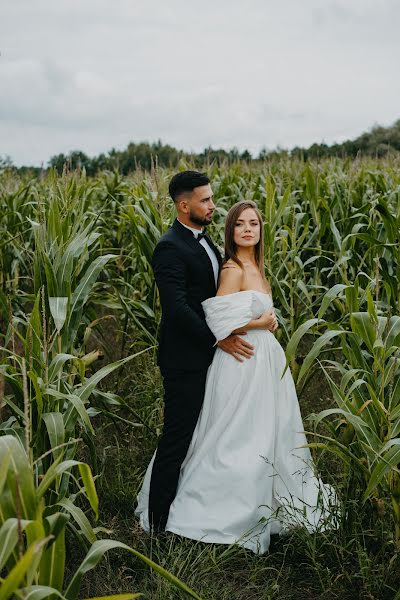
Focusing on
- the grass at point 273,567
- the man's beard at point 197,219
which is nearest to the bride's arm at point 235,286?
the man's beard at point 197,219

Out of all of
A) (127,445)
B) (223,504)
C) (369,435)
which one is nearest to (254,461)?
(223,504)

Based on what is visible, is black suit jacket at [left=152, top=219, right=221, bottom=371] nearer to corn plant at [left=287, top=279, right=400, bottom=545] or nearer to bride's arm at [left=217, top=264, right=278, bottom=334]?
bride's arm at [left=217, top=264, right=278, bottom=334]

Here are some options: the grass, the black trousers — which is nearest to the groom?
the black trousers

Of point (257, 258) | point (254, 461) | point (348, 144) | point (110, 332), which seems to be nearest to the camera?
point (254, 461)

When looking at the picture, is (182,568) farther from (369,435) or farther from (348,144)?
(348,144)

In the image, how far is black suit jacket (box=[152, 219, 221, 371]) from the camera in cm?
322

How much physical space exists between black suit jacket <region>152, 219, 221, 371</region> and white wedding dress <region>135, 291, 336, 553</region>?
69 millimetres

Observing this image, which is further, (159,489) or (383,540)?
(159,489)

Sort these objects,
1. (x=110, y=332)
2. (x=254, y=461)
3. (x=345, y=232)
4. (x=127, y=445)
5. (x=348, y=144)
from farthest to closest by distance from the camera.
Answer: (x=348, y=144) → (x=110, y=332) → (x=345, y=232) → (x=127, y=445) → (x=254, y=461)

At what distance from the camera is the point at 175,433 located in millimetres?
3359

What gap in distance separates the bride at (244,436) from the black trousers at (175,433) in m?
0.04

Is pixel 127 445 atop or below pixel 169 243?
below

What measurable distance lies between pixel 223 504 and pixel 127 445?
1.22 m

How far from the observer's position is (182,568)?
9.81ft
